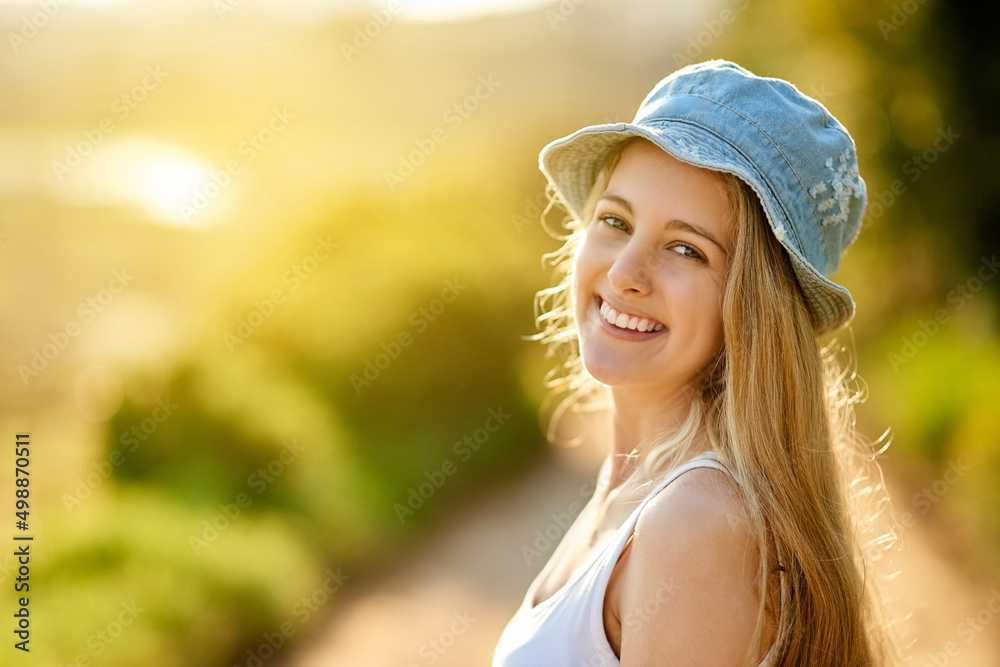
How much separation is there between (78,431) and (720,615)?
4025 mm

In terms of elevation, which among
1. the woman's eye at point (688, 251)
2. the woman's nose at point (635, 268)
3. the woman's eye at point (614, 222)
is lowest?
the woman's nose at point (635, 268)

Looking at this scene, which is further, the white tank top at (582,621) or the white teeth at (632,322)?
the white teeth at (632,322)

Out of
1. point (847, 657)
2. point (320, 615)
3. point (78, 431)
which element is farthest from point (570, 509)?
point (847, 657)

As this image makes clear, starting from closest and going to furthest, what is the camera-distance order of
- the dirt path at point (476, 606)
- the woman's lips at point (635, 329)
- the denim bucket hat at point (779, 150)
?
the denim bucket hat at point (779, 150)
the woman's lips at point (635, 329)
the dirt path at point (476, 606)

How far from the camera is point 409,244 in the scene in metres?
6.41

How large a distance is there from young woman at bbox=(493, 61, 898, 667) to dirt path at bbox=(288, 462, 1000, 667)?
234cm

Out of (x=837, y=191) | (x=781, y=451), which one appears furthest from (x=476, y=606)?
(x=837, y=191)

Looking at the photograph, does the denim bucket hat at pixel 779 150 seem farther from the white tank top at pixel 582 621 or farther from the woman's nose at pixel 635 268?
the white tank top at pixel 582 621

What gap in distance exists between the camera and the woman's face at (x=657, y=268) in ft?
5.28

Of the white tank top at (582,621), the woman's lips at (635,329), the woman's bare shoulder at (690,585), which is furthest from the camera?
the woman's lips at (635,329)

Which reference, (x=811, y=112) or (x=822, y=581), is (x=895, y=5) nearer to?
(x=811, y=112)

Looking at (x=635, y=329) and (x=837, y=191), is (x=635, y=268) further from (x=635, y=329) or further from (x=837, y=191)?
(x=837, y=191)

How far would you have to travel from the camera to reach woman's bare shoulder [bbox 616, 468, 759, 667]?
4.34 feet

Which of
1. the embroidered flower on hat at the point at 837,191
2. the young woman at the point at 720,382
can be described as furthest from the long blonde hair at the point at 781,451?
the embroidered flower on hat at the point at 837,191
